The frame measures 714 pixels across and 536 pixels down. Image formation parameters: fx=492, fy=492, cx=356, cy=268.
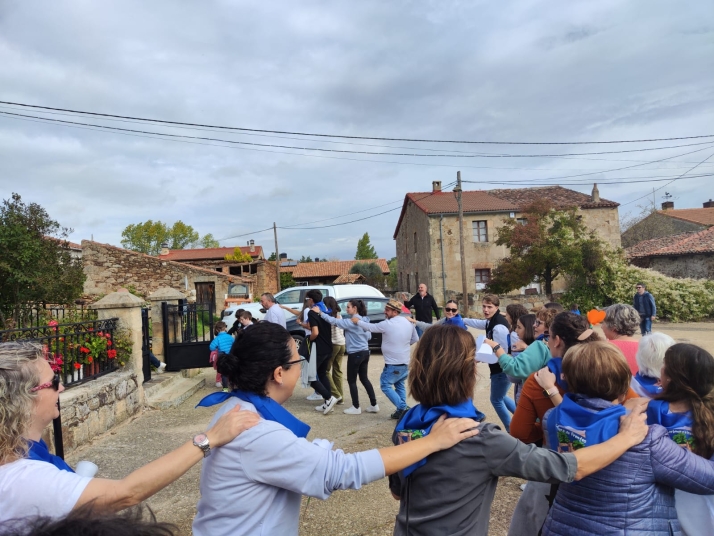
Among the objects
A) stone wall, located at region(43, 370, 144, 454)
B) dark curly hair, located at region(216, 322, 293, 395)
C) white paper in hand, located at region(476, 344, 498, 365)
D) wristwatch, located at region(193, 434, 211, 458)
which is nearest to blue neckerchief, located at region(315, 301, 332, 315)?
stone wall, located at region(43, 370, 144, 454)

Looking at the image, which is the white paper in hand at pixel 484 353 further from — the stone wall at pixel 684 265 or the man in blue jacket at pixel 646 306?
the stone wall at pixel 684 265

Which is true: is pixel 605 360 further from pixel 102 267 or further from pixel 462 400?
pixel 102 267

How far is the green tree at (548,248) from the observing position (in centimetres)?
2328

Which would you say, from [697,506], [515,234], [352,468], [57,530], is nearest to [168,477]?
[352,468]

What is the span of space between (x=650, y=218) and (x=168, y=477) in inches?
1812

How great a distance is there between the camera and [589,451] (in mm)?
1729

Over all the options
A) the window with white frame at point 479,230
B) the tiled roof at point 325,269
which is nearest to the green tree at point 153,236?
the tiled roof at point 325,269

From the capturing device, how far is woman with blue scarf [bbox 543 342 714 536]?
6.04ft

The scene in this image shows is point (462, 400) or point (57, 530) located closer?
point (57, 530)

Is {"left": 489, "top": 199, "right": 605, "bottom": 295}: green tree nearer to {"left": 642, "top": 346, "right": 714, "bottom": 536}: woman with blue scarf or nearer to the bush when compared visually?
the bush

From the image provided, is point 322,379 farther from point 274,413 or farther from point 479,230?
point 479,230

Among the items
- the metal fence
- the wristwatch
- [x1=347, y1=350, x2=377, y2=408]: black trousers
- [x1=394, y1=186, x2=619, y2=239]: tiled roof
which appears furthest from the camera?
[x1=394, y1=186, x2=619, y2=239]: tiled roof

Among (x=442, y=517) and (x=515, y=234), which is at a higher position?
(x=515, y=234)

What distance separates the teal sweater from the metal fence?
4.55 m
